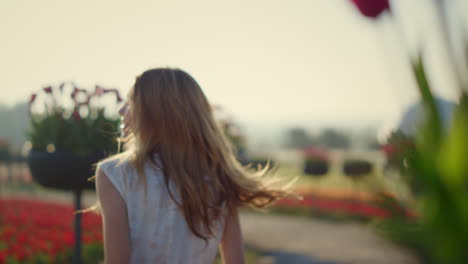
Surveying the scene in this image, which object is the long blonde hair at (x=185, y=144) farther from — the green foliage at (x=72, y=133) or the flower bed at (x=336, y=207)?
the flower bed at (x=336, y=207)

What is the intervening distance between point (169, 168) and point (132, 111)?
0.33 metres

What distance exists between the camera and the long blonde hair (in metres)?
1.69

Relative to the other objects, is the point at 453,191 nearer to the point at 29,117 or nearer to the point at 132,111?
the point at 132,111

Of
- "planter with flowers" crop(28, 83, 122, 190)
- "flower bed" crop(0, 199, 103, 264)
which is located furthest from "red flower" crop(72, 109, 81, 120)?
"flower bed" crop(0, 199, 103, 264)

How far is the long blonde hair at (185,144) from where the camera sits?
5.54 feet

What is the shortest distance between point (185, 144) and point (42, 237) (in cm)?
462

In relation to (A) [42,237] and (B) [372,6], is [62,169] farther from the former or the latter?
(A) [42,237]

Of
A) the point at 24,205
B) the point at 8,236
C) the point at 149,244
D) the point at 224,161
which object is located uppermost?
the point at 224,161

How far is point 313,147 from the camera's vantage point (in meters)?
11.8

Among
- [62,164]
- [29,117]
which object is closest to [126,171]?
[62,164]

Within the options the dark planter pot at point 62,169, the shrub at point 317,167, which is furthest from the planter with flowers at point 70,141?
the shrub at point 317,167

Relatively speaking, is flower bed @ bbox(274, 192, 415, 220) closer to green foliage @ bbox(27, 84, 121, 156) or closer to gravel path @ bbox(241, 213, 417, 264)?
gravel path @ bbox(241, 213, 417, 264)

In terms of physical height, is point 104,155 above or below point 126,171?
below

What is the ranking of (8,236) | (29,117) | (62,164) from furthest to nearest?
(8,236) < (29,117) < (62,164)
